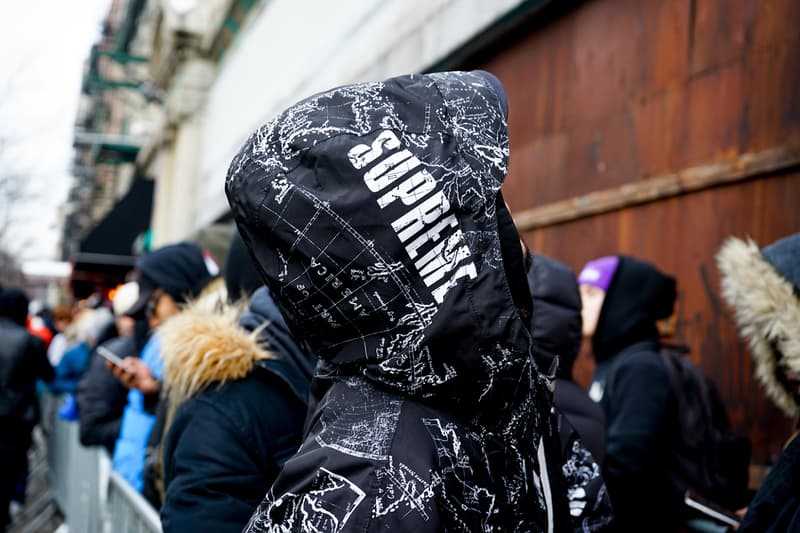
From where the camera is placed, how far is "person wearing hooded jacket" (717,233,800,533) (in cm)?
222

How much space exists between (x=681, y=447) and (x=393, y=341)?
7.97ft

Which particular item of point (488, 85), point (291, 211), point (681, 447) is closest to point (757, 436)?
point (681, 447)

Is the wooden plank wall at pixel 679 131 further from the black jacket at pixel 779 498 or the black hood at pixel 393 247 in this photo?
the black hood at pixel 393 247

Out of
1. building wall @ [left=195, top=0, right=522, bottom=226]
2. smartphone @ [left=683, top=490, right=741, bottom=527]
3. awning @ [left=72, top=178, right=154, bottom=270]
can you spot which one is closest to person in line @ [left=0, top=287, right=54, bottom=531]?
building wall @ [left=195, top=0, right=522, bottom=226]

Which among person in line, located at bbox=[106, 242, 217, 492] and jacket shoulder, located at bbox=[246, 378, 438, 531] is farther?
person in line, located at bbox=[106, 242, 217, 492]

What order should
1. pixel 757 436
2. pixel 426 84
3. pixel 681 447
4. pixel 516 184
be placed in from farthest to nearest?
1. pixel 516 184
2. pixel 757 436
3. pixel 681 447
4. pixel 426 84

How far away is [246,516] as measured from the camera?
83.4 inches

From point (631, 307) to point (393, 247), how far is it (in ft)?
8.46

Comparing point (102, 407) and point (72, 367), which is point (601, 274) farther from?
point (72, 367)

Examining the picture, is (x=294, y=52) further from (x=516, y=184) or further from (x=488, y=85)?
(x=488, y=85)

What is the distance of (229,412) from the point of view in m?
2.22

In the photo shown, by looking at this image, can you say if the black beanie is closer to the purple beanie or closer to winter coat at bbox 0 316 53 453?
the purple beanie

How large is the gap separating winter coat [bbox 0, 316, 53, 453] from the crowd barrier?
0.39 meters

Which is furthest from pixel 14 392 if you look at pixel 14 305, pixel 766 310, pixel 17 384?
pixel 766 310
